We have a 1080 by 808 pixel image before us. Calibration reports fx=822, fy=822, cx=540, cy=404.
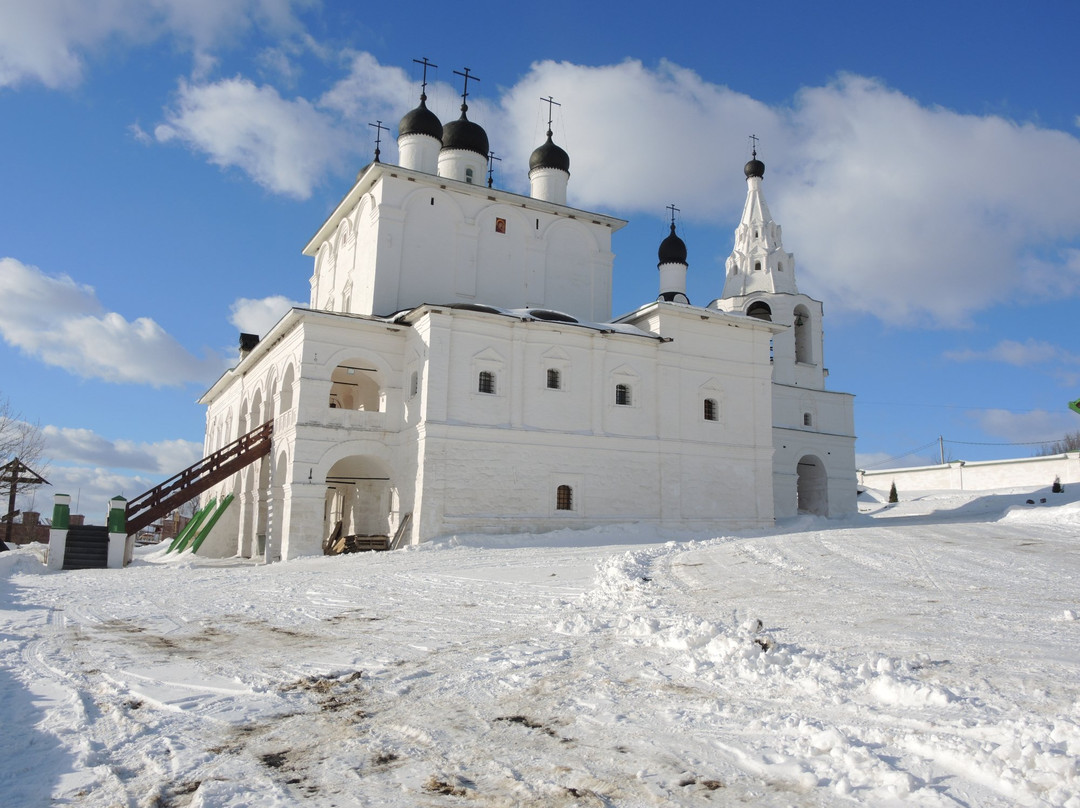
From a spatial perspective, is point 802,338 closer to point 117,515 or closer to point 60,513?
point 117,515

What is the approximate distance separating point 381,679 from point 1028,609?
234 inches

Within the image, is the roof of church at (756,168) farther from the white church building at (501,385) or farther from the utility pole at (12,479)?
the utility pole at (12,479)

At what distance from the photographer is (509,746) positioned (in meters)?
4.20

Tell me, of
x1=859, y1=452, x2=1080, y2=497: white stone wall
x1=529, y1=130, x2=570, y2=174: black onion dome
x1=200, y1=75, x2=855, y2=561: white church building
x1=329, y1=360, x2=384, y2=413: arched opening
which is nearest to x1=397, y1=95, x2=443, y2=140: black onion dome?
x1=200, y1=75, x2=855, y2=561: white church building

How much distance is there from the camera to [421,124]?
84.4 ft

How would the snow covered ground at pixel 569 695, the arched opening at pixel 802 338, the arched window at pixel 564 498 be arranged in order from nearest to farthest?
the snow covered ground at pixel 569 695 → the arched window at pixel 564 498 → the arched opening at pixel 802 338

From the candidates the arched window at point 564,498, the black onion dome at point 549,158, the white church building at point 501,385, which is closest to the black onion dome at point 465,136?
the white church building at point 501,385

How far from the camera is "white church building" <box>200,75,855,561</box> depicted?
20.1 meters

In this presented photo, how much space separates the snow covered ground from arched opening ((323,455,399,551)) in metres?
11.2

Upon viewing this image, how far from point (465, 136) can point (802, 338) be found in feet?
46.0

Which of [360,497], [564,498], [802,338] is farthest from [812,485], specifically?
[360,497]

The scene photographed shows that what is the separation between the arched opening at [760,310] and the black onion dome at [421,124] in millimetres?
12243

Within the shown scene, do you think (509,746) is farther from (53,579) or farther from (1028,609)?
(53,579)

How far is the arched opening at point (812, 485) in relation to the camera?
95.4 feet
